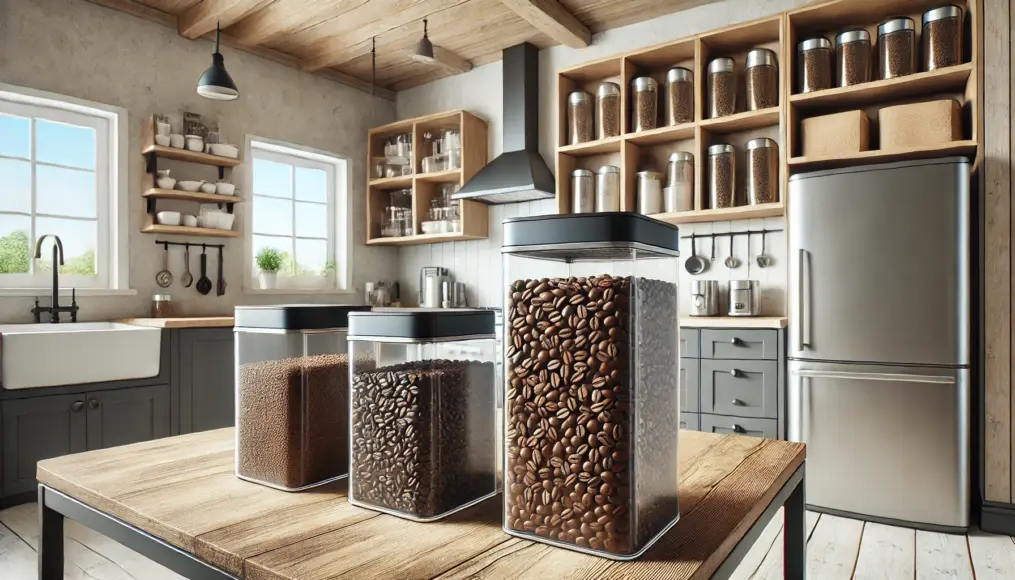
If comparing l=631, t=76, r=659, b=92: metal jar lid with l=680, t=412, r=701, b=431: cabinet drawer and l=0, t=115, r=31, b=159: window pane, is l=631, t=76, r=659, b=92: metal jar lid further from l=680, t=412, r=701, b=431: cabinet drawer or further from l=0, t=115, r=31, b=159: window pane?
l=0, t=115, r=31, b=159: window pane

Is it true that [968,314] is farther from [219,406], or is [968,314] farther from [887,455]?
[219,406]

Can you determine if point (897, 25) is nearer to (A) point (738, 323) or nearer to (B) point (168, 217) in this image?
(A) point (738, 323)

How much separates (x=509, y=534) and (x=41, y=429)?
3.08 metres

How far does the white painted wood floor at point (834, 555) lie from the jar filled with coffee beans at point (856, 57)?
203 centimetres

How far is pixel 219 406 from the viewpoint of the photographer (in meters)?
3.52

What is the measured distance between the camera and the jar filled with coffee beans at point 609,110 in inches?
150

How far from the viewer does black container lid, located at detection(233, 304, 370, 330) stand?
810mm

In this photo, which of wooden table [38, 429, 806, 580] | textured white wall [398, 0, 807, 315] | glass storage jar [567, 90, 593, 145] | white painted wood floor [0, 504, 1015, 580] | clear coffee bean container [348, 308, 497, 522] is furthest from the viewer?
glass storage jar [567, 90, 593, 145]

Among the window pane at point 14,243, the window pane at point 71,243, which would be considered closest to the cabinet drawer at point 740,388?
the window pane at point 71,243

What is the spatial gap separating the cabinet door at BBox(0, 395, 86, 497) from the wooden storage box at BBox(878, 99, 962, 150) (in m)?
3.92

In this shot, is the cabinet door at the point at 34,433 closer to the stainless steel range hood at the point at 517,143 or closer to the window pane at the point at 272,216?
the window pane at the point at 272,216

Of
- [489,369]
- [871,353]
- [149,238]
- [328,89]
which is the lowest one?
[871,353]

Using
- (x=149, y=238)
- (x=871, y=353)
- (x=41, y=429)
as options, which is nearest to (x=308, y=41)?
(x=149, y=238)

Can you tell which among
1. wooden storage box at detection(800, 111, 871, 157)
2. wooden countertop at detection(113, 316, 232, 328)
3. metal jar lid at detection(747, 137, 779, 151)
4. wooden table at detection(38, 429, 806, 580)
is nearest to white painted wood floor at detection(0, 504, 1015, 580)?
wooden countertop at detection(113, 316, 232, 328)
